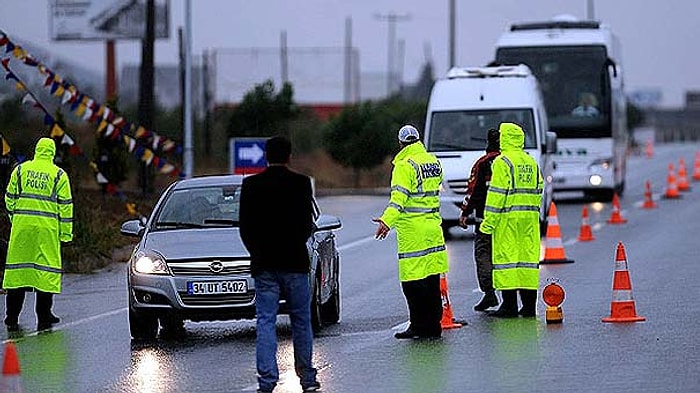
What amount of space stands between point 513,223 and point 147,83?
21302mm

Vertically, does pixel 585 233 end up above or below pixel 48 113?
below

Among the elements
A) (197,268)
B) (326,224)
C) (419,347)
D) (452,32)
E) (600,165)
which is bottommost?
(600,165)

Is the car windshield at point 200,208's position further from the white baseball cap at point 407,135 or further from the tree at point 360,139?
the tree at point 360,139

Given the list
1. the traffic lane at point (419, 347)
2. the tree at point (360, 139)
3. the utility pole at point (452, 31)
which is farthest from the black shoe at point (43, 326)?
the utility pole at point (452, 31)

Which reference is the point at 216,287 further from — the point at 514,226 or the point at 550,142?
the point at 550,142

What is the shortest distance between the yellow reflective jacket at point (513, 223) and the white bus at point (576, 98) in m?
19.6

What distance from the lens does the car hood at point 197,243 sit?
13.6 metres

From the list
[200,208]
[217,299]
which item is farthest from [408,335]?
[200,208]

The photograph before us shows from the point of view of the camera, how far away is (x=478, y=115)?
26938mm

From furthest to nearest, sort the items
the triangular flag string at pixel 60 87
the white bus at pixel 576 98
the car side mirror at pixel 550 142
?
the white bus at pixel 576 98 < the car side mirror at pixel 550 142 < the triangular flag string at pixel 60 87

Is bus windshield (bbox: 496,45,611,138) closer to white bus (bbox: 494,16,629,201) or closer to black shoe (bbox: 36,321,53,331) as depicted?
white bus (bbox: 494,16,629,201)

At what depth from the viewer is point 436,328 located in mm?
13461

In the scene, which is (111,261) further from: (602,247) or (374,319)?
(374,319)

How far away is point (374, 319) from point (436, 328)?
5.74 ft
